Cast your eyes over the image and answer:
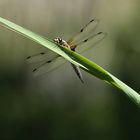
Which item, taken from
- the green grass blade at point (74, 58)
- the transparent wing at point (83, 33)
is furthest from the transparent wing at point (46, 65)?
the green grass blade at point (74, 58)

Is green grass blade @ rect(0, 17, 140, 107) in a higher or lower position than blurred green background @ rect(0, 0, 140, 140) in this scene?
lower

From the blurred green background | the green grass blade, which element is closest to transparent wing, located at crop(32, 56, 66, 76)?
the green grass blade

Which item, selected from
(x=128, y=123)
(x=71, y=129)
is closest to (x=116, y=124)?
(x=128, y=123)

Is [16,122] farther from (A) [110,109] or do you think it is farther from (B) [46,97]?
(A) [110,109]

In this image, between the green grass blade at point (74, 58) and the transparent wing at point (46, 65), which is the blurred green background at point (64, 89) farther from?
the green grass blade at point (74, 58)

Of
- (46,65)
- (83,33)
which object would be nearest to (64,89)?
(46,65)

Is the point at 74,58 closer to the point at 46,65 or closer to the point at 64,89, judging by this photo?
the point at 46,65

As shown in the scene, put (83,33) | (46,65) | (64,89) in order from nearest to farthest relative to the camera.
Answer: (83,33) < (46,65) < (64,89)

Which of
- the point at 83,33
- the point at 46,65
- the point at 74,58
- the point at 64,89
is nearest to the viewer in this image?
the point at 74,58

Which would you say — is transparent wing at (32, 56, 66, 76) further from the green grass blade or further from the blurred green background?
the blurred green background
